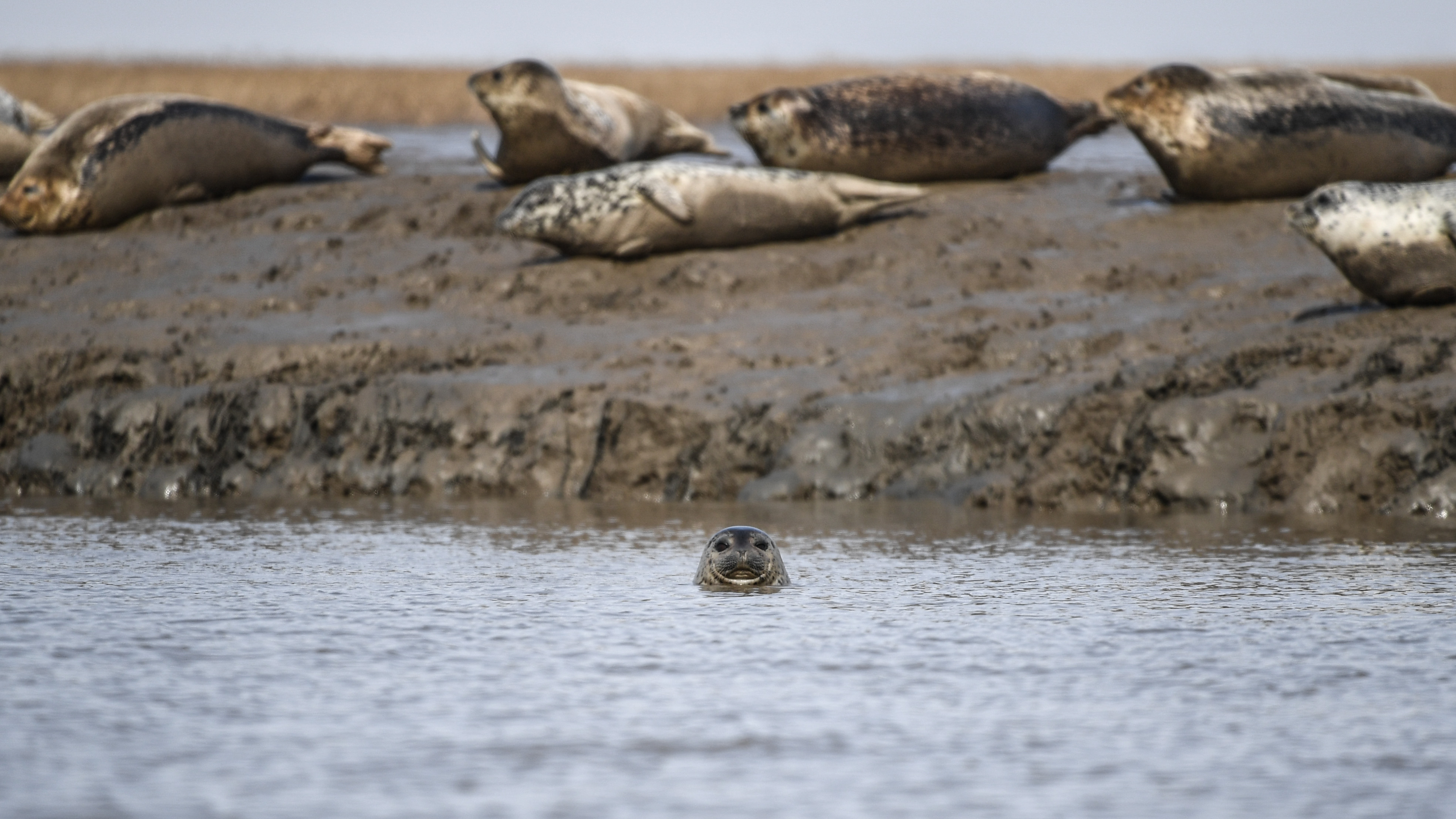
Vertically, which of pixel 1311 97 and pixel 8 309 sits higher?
pixel 1311 97

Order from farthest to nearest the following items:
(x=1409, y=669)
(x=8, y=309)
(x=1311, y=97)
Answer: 1. (x=1311, y=97)
2. (x=8, y=309)
3. (x=1409, y=669)

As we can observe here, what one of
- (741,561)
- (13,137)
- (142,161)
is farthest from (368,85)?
(741,561)

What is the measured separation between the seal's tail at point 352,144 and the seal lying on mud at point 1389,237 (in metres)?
8.02

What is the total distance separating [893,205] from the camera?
11391mm

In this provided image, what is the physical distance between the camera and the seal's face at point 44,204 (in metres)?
12.1

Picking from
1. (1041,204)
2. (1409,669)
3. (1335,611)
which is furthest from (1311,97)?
(1409,669)

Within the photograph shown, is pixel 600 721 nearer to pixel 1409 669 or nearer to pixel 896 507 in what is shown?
pixel 1409 669

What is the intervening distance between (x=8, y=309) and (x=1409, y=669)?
9035 millimetres

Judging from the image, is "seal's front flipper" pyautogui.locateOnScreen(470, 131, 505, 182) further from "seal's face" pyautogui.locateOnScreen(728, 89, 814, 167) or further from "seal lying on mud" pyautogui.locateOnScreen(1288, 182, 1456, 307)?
"seal lying on mud" pyautogui.locateOnScreen(1288, 182, 1456, 307)

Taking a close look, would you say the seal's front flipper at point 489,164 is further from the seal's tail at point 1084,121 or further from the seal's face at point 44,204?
the seal's tail at point 1084,121

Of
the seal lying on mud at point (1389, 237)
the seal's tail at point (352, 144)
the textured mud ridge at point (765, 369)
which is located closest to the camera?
the textured mud ridge at point (765, 369)

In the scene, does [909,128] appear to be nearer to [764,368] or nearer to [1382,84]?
[1382,84]

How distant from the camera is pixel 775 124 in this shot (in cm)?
1199

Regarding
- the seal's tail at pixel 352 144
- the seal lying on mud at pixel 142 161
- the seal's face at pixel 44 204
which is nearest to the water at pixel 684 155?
the seal's tail at pixel 352 144
